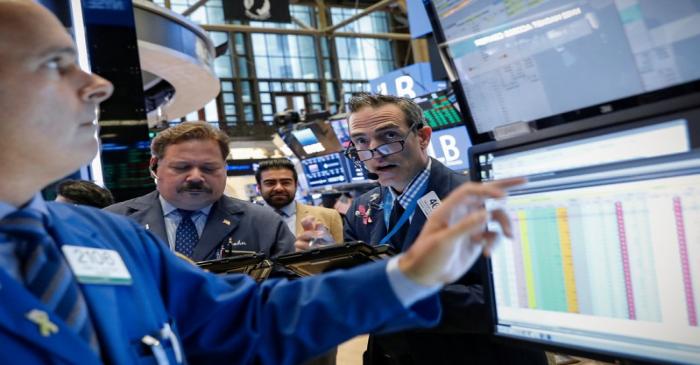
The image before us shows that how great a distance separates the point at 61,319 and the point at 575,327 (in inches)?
32.5

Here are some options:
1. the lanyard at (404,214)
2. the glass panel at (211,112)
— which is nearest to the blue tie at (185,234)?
the lanyard at (404,214)

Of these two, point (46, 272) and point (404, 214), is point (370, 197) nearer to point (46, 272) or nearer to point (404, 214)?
point (404, 214)

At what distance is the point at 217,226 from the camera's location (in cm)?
261

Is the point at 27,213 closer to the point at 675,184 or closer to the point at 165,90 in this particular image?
the point at 675,184

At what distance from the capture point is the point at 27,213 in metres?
1.07

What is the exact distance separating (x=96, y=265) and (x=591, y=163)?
0.85 m

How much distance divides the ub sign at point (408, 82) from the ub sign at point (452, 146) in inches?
70.0

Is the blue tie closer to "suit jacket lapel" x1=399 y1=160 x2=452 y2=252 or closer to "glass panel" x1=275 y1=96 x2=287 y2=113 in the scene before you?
"suit jacket lapel" x1=399 y1=160 x2=452 y2=252

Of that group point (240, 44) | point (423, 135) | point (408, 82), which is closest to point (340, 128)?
point (408, 82)

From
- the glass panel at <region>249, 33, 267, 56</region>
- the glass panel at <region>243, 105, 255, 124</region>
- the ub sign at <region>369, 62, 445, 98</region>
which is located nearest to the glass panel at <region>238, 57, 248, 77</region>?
the glass panel at <region>249, 33, 267, 56</region>

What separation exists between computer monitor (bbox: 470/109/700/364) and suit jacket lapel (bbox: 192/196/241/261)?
1570mm

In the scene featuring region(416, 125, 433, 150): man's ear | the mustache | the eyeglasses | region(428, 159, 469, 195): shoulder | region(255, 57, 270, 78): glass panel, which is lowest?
region(428, 159, 469, 195): shoulder

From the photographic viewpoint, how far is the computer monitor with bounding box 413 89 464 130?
22.5ft

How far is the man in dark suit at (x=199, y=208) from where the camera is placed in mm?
2531
